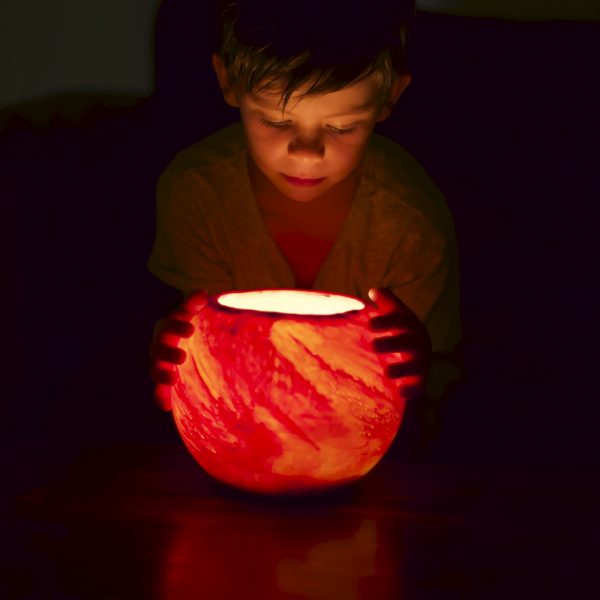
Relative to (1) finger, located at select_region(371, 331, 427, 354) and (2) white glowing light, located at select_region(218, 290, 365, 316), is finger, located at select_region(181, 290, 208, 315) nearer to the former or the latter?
(2) white glowing light, located at select_region(218, 290, 365, 316)

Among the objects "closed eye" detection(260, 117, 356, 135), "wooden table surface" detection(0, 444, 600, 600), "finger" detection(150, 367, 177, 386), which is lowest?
"wooden table surface" detection(0, 444, 600, 600)

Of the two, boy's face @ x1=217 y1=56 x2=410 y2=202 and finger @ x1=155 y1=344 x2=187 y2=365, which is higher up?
boy's face @ x1=217 y1=56 x2=410 y2=202

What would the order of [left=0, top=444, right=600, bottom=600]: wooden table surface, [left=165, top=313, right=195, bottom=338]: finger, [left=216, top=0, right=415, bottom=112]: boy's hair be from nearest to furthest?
[left=0, top=444, right=600, bottom=600]: wooden table surface < [left=165, top=313, right=195, bottom=338]: finger < [left=216, top=0, right=415, bottom=112]: boy's hair

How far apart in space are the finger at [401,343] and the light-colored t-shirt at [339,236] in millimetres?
283

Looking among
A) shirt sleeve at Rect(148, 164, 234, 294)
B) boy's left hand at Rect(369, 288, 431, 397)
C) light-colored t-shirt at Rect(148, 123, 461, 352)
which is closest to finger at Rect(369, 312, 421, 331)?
boy's left hand at Rect(369, 288, 431, 397)

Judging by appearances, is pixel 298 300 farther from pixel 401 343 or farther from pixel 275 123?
pixel 275 123

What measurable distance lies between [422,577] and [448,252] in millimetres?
560

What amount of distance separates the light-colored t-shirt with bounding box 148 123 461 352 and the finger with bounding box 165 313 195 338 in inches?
13.6

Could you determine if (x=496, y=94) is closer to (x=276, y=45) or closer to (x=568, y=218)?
(x=568, y=218)

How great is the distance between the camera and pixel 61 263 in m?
1.32

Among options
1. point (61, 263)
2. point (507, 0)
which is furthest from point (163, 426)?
point (507, 0)

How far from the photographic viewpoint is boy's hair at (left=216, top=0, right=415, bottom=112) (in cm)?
88

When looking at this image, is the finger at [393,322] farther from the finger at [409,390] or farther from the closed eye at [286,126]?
the closed eye at [286,126]

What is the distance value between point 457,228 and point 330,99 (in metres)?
0.55
